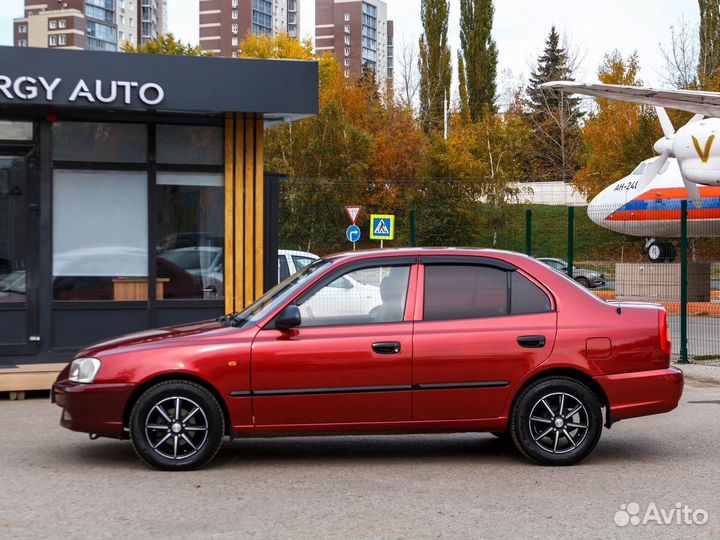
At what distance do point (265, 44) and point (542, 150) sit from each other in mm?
19774

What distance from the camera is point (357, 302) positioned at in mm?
7688

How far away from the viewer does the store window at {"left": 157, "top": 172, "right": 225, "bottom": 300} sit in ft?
41.4

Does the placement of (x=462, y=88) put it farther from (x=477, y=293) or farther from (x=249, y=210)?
(x=477, y=293)

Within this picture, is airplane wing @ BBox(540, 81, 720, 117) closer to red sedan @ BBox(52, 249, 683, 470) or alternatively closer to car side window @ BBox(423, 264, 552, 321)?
car side window @ BBox(423, 264, 552, 321)

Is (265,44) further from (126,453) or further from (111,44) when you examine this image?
(111,44)

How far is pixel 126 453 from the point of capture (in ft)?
26.9

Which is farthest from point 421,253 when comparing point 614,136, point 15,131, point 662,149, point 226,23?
point 226,23

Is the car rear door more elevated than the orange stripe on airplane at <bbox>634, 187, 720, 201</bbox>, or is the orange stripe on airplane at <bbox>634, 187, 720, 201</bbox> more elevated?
the orange stripe on airplane at <bbox>634, 187, 720, 201</bbox>

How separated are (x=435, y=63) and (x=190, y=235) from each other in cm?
5436

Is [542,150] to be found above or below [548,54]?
below

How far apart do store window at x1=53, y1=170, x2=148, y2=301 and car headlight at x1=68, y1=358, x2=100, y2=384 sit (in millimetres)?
4882

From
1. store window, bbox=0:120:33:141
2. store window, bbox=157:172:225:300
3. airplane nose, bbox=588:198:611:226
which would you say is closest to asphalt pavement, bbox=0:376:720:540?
store window, bbox=157:172:225:300

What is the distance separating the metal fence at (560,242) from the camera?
1648cm

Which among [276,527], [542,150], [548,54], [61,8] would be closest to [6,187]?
[276,527]
